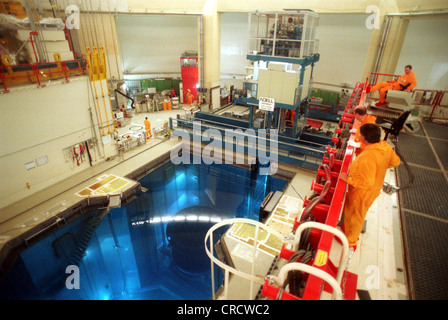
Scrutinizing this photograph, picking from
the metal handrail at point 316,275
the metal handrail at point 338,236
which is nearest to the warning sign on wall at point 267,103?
the metal handrail at point 338,236

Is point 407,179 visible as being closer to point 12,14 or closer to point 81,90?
point 81,90

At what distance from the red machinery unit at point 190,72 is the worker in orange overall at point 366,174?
15.8 m

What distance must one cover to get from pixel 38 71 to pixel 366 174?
10.1 metres

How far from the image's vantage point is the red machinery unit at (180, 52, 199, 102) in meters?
17.5

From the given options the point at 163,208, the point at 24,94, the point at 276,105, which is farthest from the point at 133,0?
the point at 163,208

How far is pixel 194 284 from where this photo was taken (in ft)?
26.8

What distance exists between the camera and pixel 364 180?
304 centimetres

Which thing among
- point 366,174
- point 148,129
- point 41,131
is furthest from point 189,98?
point 366,174

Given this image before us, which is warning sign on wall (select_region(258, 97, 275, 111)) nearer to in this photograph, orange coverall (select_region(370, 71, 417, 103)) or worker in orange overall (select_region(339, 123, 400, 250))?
orange coverall (select_region(370, 71, 417, 103))

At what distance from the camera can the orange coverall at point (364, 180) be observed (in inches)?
119

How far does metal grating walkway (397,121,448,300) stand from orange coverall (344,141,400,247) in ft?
2.88

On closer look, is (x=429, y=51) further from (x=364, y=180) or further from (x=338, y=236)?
(x=338, y=236)

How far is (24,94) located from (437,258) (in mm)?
10895

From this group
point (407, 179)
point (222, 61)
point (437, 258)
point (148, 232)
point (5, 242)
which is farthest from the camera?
point (222, 61)
